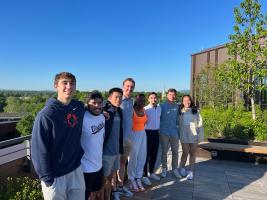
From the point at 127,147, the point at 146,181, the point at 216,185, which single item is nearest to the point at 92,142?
the point at 127,147

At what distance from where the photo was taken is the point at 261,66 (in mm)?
11125

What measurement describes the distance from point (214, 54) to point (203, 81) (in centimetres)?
401

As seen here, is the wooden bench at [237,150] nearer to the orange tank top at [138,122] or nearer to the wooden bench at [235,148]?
the wooden bench at [235,148]

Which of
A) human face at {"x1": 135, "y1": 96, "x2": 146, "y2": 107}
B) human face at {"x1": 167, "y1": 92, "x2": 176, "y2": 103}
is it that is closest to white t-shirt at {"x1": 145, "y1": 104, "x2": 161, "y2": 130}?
human face at {"x1": 167, "y1": 92, "x2": 176, "y2": 103}

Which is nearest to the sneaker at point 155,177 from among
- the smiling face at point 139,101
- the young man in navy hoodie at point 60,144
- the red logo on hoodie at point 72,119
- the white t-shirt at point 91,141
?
the smiling face at point 139,101

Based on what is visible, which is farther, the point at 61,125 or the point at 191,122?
the point at 191,122

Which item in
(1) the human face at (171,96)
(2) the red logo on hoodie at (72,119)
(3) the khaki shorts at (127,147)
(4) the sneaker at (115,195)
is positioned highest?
(1) the human face at (171,96)

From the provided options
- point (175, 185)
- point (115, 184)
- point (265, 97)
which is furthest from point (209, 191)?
point (265, 97)

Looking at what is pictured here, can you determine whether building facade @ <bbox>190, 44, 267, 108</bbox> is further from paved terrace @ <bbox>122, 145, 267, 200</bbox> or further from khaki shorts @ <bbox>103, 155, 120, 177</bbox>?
khaki shorts @ <bbox>103, 155, 120, 177</bbox>

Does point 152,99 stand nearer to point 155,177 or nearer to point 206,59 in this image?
point 155,177

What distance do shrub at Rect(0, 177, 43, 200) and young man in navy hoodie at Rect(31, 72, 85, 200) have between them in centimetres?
60

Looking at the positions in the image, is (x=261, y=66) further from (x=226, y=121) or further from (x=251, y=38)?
(x=226, y=121)

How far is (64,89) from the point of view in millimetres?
2746

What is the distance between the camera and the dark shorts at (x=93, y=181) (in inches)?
131
